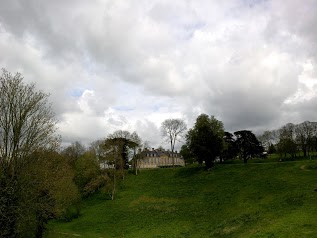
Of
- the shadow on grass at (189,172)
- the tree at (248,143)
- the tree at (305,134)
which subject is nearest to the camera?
the shadow on grass at (189,172)

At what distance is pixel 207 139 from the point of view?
249ft

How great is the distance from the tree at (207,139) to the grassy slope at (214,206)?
4872 millimetres

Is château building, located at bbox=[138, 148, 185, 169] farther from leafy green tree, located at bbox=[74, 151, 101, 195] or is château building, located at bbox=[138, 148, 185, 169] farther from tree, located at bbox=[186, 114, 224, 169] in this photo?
tree, located at bbox=[186, 114, 224, 169]

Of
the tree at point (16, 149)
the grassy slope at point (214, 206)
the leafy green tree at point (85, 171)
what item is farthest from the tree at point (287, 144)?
the tree at point (16, 149)

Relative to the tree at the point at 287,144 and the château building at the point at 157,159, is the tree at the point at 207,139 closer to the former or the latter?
the tree at the point at 287,144

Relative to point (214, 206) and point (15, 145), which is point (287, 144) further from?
point (15, 145)

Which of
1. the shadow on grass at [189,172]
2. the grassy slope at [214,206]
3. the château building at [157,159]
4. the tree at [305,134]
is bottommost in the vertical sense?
the grassy slope at [214,206]

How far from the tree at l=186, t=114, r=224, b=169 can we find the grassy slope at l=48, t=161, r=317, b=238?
4872 millimetres

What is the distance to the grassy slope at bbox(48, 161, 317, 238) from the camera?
117ft

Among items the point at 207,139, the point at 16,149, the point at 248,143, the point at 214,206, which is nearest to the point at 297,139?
the point at 248,143

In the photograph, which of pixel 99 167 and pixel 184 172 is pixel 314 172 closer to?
pixel 184 172

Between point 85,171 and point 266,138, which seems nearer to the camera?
point 85,171

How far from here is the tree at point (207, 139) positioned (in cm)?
7538

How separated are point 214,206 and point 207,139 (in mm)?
26744
